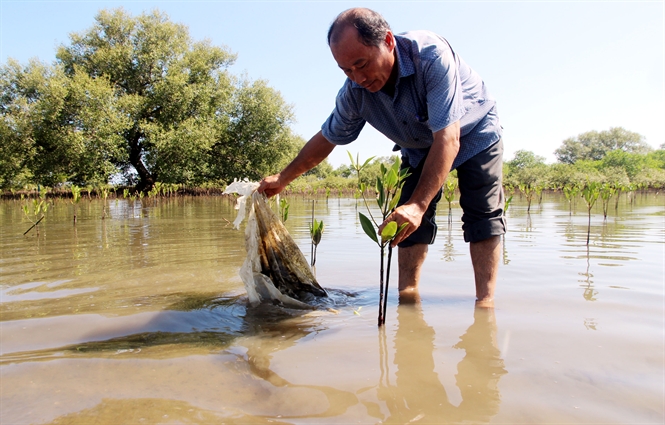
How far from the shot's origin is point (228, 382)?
163cm

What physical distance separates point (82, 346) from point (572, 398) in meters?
1.96

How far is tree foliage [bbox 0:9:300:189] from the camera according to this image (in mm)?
19688

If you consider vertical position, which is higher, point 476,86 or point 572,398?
point 476,86

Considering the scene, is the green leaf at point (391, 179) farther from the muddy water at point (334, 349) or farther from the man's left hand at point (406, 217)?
the muddy water at point (334, 349)

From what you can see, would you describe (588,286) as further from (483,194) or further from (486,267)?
(483,194)

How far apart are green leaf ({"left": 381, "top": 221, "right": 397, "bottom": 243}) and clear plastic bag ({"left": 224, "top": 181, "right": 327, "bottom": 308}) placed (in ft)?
3.28

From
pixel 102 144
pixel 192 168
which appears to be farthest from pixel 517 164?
pixel 102 144

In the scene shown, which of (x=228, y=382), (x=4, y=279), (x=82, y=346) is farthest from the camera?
(x=4, y=279)

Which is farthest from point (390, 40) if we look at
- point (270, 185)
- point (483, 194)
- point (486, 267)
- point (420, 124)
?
point (486, 267)

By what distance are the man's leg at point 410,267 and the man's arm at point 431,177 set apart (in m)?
0.94

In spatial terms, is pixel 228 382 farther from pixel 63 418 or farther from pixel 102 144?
pixel 102 144

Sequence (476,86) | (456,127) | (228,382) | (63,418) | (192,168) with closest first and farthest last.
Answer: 1. (63,418)
2. (228,382)
3. (456,127)
4. (476,86)
5. (192,168)

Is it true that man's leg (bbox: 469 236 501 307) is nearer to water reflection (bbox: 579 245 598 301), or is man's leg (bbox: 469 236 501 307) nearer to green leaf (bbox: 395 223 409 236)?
water reflection (bbox: 579 245 598 301)

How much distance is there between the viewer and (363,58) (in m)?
2.11
